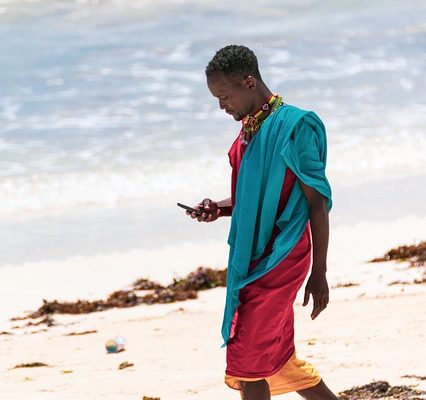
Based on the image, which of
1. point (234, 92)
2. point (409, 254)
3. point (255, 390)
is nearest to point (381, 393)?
point (255, 390)

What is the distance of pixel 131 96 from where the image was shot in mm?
17812

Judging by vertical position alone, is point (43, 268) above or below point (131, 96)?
below

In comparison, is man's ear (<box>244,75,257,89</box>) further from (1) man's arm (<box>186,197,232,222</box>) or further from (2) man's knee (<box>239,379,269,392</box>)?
(2) man's knee (<box>239,379,269,392</box>)

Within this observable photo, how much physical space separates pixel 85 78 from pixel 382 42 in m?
5.82

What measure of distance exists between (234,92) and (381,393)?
180 centimetres

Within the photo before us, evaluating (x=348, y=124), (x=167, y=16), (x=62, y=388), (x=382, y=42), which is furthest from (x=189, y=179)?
(x=167, y=16)

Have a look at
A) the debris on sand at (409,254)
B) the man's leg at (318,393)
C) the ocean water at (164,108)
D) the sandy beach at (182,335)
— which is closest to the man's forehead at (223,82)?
the man's leg at (318,393)

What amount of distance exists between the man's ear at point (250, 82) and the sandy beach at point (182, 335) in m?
1.89

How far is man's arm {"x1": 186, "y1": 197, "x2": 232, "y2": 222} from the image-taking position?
4.19 metres

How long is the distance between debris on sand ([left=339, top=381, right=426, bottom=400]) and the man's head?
1670 millimetres

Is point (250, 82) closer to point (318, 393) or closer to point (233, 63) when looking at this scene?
point (233, 63)

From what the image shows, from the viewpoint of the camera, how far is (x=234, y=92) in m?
3.90

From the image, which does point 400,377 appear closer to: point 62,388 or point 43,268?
point 62,388

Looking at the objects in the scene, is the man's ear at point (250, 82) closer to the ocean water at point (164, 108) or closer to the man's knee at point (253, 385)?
the man's knee at point (253, 385)
